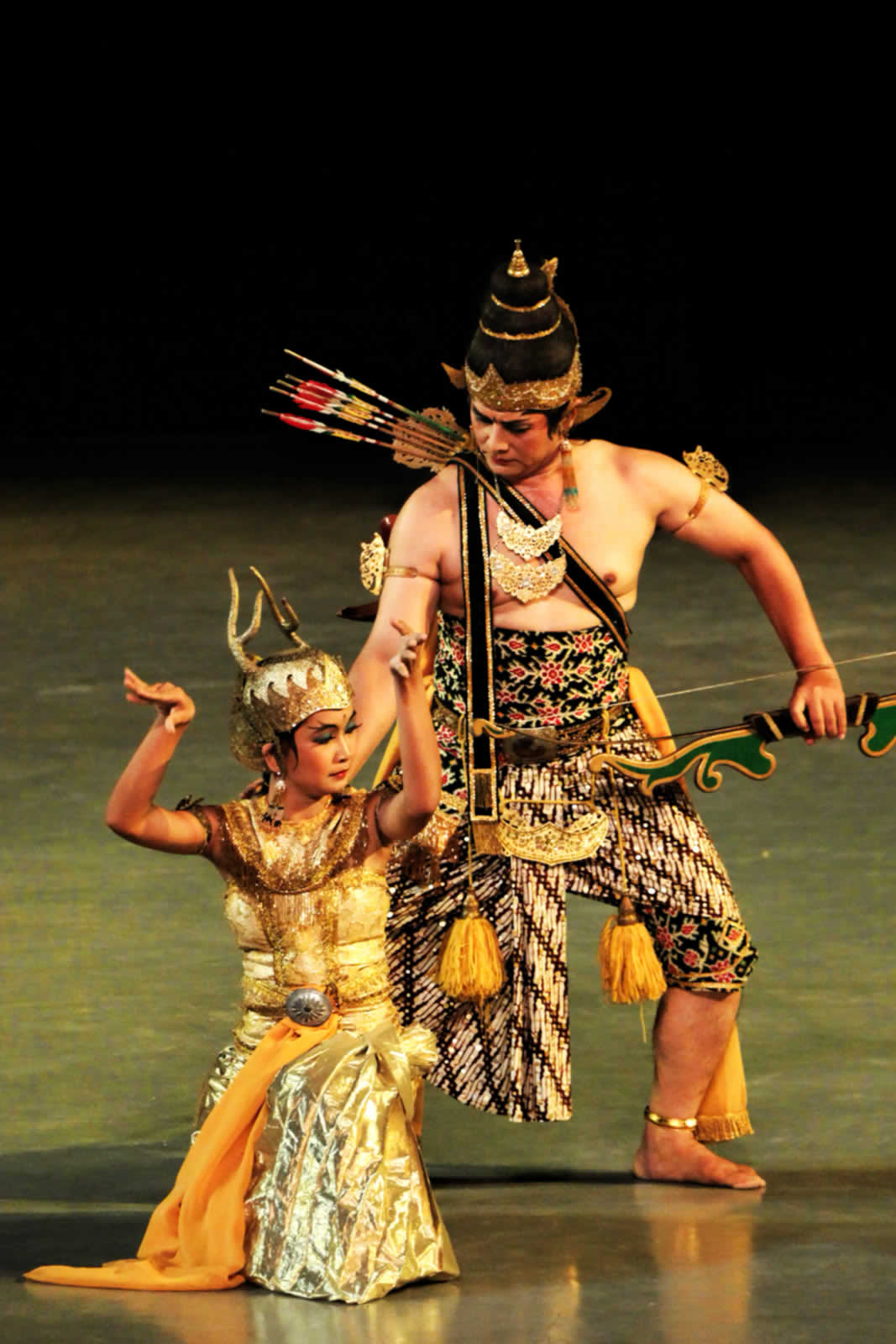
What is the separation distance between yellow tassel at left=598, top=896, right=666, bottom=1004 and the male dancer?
61 mm

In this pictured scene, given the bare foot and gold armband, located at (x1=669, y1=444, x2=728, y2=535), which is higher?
gold armband, located at (x1=669, y1=444, x2=728, y2=535)

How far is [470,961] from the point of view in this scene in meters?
3.80

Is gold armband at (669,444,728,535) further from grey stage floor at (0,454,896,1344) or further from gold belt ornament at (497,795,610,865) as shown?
grey stage floor at (0,454,896,1344)

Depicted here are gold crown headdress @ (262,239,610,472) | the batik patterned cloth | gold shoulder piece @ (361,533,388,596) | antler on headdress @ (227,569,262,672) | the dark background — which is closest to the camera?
antler on headdress @ (227,569,262,672)

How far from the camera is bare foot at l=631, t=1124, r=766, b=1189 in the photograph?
3820 millimetres

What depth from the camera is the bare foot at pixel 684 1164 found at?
382 cm

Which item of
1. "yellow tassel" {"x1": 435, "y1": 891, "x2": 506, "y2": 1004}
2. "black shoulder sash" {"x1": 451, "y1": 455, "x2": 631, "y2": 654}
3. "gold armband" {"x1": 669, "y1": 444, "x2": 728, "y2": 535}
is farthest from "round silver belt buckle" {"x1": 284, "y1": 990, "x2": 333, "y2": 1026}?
"gold armband" {"x1": 669, "y1": 444, "x2": 728, "y2": 535}

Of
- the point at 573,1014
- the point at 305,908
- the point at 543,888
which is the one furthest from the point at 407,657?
the point at 573,1014

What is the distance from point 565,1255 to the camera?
132 inches

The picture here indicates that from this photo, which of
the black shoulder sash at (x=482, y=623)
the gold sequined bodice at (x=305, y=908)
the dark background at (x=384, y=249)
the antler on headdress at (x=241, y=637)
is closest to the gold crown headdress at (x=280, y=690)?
the antler on headdress at (x=241, y=637)

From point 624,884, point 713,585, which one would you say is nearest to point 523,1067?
point 624,884

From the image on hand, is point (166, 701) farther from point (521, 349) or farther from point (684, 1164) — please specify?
point (684, 1164)

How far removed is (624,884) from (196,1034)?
3.22 feet

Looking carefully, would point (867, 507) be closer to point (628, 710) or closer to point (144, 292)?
point (144, 292)
